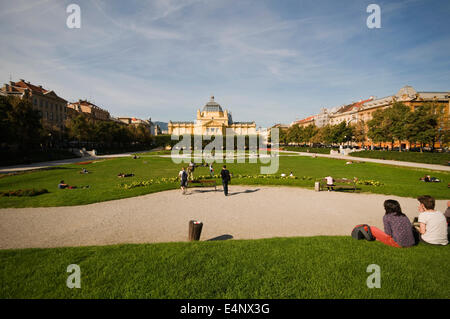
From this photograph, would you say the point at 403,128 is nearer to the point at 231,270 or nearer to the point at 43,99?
the point at 231,270

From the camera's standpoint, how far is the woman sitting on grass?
5.37 m

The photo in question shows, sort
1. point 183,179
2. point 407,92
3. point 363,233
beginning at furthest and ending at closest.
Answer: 1. point 407,92
2. point 183,179
3. point 363,233

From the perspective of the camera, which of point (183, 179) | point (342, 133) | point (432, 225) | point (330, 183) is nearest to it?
point (432, 225)

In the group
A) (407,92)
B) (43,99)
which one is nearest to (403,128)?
(407,92)

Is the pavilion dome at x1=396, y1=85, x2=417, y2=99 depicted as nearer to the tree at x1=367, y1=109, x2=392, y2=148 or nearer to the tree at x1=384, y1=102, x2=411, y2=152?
the tree at x1=367, y1=109, x2=392, y2=148

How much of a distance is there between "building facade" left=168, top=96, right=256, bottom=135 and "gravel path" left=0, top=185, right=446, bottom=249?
9331 centimetres

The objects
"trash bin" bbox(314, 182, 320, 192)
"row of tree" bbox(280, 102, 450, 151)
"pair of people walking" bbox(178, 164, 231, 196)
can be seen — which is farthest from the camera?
"row of tree" bbox(280, 102, 450, 151)

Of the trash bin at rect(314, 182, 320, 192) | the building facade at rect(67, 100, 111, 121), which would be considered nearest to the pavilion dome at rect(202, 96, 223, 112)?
the building facade at rect(67, 100, 111, 121)

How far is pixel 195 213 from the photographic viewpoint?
30.3 ft

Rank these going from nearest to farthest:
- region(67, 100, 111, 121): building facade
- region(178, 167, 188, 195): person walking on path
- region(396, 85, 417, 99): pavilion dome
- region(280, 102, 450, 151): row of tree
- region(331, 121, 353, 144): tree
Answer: region(178, 167, 188, 195): person walking on path < region(280, 102, 450, 151): row of tree < region(331, 121, 353, 144): tree < region(396, 85, 417, 99): pavilion dome < region(67, 100, 111, 121): building facade

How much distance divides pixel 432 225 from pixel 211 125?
110888mm

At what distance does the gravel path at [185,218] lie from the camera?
Result: 6.88 metres

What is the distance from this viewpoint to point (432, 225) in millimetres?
5387
